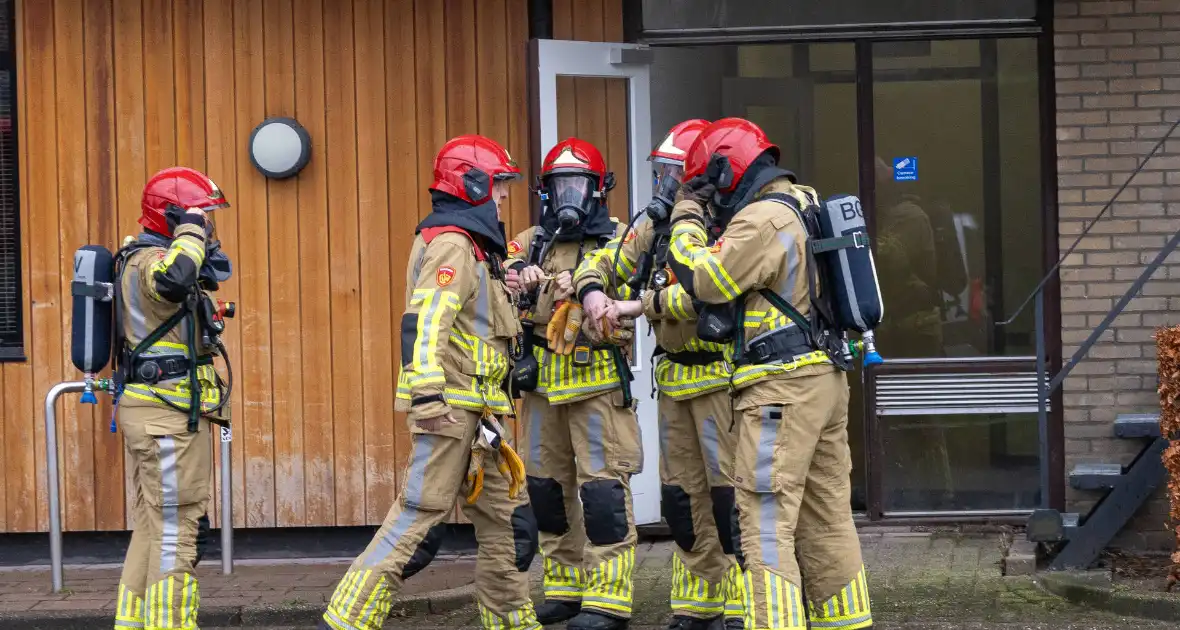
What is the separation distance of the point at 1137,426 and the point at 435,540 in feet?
12.6

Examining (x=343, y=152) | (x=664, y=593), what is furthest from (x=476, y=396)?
(x=343, y=152)

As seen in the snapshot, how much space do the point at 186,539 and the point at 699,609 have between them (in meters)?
2.11

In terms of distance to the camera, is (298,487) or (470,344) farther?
(298,487)

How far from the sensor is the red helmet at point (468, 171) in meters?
6.25

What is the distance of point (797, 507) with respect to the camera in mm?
5598

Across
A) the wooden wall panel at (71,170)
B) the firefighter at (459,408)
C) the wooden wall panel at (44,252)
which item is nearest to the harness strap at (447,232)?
the firefighter at (459,408)

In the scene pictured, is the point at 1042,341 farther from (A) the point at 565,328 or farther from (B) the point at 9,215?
(B) the point at 9,215

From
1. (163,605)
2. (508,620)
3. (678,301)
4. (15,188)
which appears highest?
(15,188)

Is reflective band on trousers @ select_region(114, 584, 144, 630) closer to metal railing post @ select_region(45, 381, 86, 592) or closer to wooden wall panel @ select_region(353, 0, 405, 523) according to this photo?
metal railing post @ select_region(45, 381, 86, 592)

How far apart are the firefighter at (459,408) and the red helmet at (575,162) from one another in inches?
15.3

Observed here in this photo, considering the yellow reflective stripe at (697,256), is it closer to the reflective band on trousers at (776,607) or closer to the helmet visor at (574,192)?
the helmet visor at (574,192)

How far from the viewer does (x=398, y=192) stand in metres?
8.42

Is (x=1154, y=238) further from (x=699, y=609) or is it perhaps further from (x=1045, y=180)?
(x=699, y=609)

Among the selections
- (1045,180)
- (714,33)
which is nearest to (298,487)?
(714,33)
